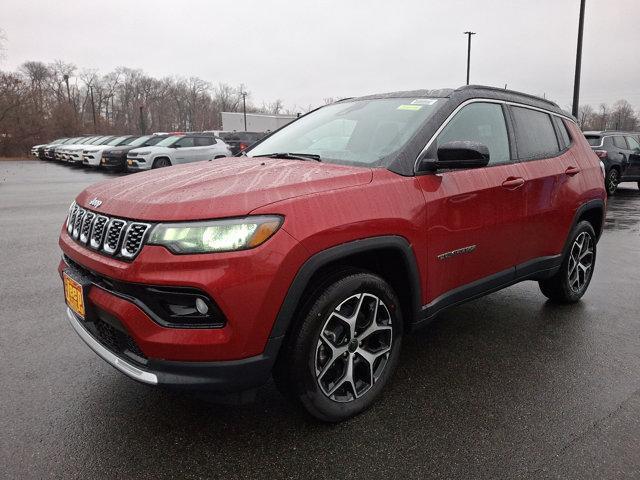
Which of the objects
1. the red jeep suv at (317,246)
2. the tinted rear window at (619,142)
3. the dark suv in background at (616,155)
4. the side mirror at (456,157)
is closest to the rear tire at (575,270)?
the red jeep suv at (317,246)

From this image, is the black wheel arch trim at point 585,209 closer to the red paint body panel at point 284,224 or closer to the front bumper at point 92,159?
the red paint body panel at point 284,224

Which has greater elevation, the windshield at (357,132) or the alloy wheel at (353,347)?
the windshield at (357,132)

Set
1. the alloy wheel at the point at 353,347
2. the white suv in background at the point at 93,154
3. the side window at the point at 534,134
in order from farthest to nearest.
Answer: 1. the white suv in background at the point at 93,154
2. the side window at the point at 534,134
3. the alloy wheel at the point at 353,347

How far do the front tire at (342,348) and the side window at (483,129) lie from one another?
3.52 ft

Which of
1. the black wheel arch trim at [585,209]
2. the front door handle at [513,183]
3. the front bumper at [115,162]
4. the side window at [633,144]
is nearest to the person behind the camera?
the front door handle at [513,183]

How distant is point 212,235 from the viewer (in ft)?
6.82

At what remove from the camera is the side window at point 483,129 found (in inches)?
122

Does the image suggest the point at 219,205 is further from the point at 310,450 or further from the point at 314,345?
the point at 310,450

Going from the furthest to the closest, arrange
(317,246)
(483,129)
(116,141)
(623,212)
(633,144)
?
1. (116,141)
2. (633,144)
3. (623,212)
4. (483,129)
5. (317,246)

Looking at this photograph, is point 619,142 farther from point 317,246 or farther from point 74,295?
point 74,295

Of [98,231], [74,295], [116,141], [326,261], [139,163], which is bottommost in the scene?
[74,295]

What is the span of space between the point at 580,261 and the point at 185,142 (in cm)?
1720

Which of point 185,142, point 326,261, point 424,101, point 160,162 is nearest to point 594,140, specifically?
point 424,101

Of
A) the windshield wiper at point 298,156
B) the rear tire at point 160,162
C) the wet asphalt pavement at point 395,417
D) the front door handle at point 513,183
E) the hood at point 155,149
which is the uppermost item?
the windshield wiper at point 298,156
